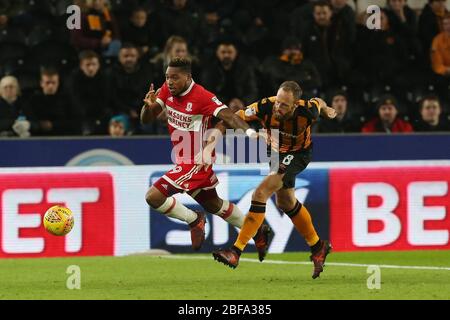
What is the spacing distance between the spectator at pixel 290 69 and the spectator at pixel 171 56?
894 millimetres

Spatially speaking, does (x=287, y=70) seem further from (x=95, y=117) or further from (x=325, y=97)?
(x=95, y=117)

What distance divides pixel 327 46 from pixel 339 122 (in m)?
1.22

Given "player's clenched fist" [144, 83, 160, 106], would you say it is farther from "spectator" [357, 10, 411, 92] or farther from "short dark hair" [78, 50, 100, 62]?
"spectator" [357, 10, 411, 92]

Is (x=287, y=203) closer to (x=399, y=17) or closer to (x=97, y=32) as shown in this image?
(x=97, y=32)

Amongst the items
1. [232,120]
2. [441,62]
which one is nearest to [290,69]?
[441,62]

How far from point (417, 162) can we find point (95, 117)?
12.5ft

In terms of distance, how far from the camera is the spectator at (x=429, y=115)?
14.1 meters

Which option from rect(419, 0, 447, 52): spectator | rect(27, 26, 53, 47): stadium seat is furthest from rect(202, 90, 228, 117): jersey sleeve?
rect(419, 0, 447, 52): spectator

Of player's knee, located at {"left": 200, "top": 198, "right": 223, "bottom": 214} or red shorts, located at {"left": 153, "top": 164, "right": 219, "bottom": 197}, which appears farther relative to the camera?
player's knee, located at {"left": 200, "top": 198, "right": 223, "bottom": 214}

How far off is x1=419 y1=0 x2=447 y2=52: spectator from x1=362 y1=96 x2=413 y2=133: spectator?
6.16 ft

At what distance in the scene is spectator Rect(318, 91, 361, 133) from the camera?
1405cm

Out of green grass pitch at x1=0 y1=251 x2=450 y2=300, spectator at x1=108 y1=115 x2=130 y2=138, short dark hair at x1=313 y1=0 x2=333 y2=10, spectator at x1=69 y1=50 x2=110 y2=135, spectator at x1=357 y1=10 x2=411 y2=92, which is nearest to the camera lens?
green grass pitch at x1=0 y1=251 x2=450 y2=300

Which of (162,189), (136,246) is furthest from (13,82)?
(162,189)

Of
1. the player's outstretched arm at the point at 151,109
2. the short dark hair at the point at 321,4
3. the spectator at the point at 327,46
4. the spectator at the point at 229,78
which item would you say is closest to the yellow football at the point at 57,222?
the player's outstretched arm at the point at 151,109
